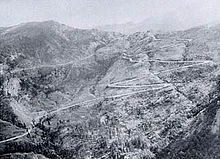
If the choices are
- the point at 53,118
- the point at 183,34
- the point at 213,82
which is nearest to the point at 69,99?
the point at 53,118

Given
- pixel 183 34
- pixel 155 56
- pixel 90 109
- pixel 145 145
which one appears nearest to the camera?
pixel 145 145

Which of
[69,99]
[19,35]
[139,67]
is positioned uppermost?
[19,35]

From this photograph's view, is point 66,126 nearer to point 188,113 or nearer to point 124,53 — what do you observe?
point 188,113

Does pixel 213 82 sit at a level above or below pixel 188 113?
above
